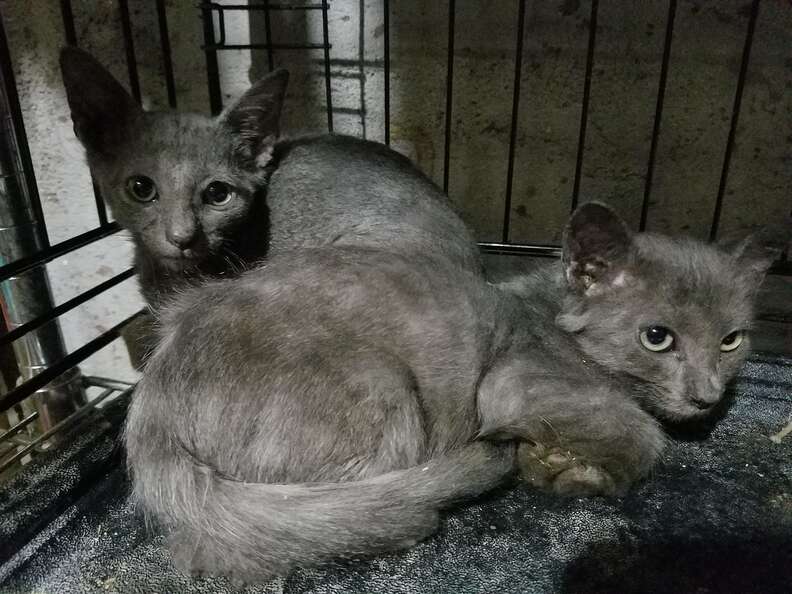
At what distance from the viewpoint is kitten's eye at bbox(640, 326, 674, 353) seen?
1.45 m

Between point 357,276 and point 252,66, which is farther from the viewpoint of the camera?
point 252,66

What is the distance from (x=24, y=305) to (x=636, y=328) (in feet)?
6.99

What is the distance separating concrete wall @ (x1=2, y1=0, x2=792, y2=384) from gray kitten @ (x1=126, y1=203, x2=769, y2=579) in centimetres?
86

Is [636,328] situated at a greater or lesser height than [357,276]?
lesser

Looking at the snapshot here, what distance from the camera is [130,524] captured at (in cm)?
140

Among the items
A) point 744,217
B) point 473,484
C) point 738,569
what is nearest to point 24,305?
point 473,484

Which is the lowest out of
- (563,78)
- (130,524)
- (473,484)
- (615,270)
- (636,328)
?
(130,524)

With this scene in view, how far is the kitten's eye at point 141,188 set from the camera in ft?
5.68

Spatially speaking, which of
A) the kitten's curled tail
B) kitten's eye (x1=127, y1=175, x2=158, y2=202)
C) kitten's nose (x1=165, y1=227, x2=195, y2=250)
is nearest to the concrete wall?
kitten's eye (x1=127, y1=175, x2=158, y2=202)

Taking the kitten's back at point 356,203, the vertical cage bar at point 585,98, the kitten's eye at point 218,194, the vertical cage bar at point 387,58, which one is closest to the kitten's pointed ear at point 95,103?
the kitten's eye at point 218,194

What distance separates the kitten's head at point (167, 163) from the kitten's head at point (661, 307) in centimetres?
95

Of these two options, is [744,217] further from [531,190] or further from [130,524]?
[130,524]

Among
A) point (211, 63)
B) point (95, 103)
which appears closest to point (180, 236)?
point (95, 103)

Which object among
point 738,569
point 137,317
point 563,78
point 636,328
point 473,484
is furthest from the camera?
point 563,78
